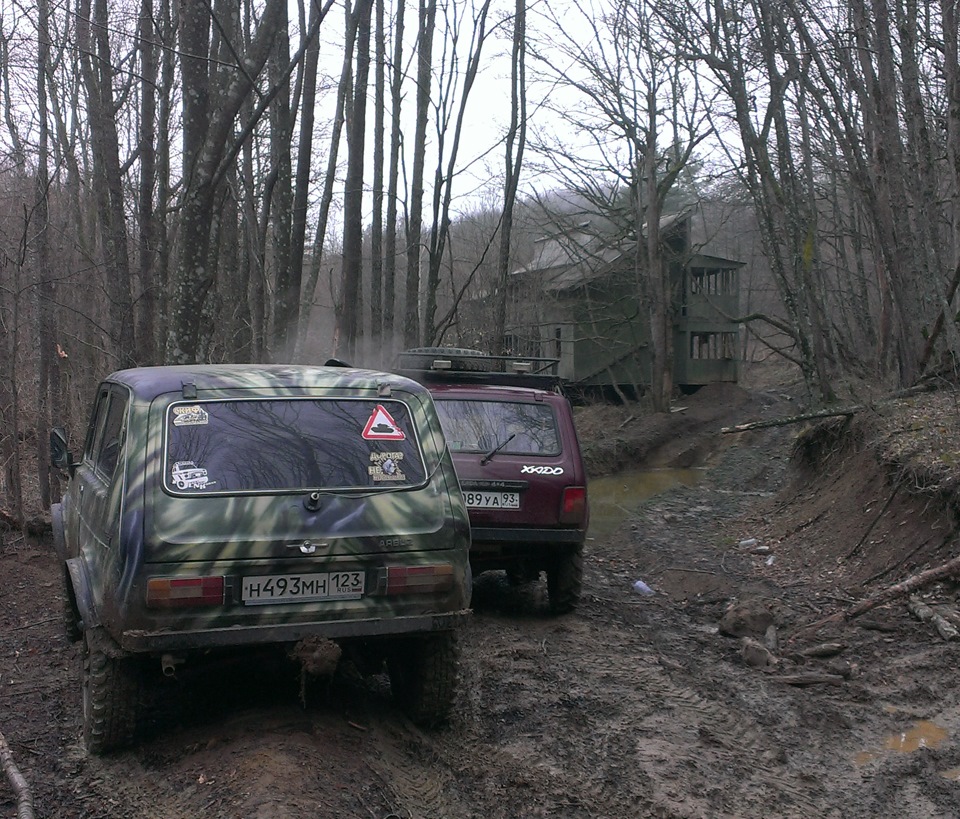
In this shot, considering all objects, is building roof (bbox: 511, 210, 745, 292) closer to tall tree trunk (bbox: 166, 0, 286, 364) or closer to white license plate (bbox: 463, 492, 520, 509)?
tall tree trunk (bbox: 166, 0, 286, 364)

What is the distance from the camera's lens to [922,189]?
1327 cm

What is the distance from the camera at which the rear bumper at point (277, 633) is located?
4.45 metres

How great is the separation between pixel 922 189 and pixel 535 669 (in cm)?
980

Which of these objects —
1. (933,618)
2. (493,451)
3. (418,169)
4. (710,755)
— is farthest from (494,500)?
(418,169)

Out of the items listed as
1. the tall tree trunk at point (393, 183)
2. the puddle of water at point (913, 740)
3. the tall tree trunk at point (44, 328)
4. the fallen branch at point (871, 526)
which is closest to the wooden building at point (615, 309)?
the tall tree trunk at point (393, 183)

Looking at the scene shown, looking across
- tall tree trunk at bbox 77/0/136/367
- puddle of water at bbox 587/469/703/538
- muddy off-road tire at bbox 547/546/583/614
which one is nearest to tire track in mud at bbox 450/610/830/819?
muddy off-road tire at bbox 547/546/583/614

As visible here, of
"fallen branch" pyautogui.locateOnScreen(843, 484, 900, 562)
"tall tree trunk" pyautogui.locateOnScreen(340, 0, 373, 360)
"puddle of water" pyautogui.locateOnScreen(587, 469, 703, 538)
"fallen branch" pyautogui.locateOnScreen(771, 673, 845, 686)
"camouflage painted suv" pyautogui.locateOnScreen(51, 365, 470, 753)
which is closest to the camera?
"camouflage painted suv" pyautogui.locateOnScreen(51, 365, 470, 753)

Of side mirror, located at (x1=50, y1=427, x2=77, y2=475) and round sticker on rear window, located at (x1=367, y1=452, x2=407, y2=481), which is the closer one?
round sticker on rear window, located at (x1=367, y1=452, x2=407, y2=481)

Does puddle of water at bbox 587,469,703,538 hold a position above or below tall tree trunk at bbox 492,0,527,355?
below

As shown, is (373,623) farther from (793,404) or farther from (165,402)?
(793,404)

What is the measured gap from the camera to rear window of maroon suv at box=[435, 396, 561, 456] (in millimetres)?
8180

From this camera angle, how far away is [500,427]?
8297mm

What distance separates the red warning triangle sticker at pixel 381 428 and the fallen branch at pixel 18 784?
2.20 m

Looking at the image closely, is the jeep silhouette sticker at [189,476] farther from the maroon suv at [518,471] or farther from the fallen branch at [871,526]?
Answer: the fallen branch at [871,526]
